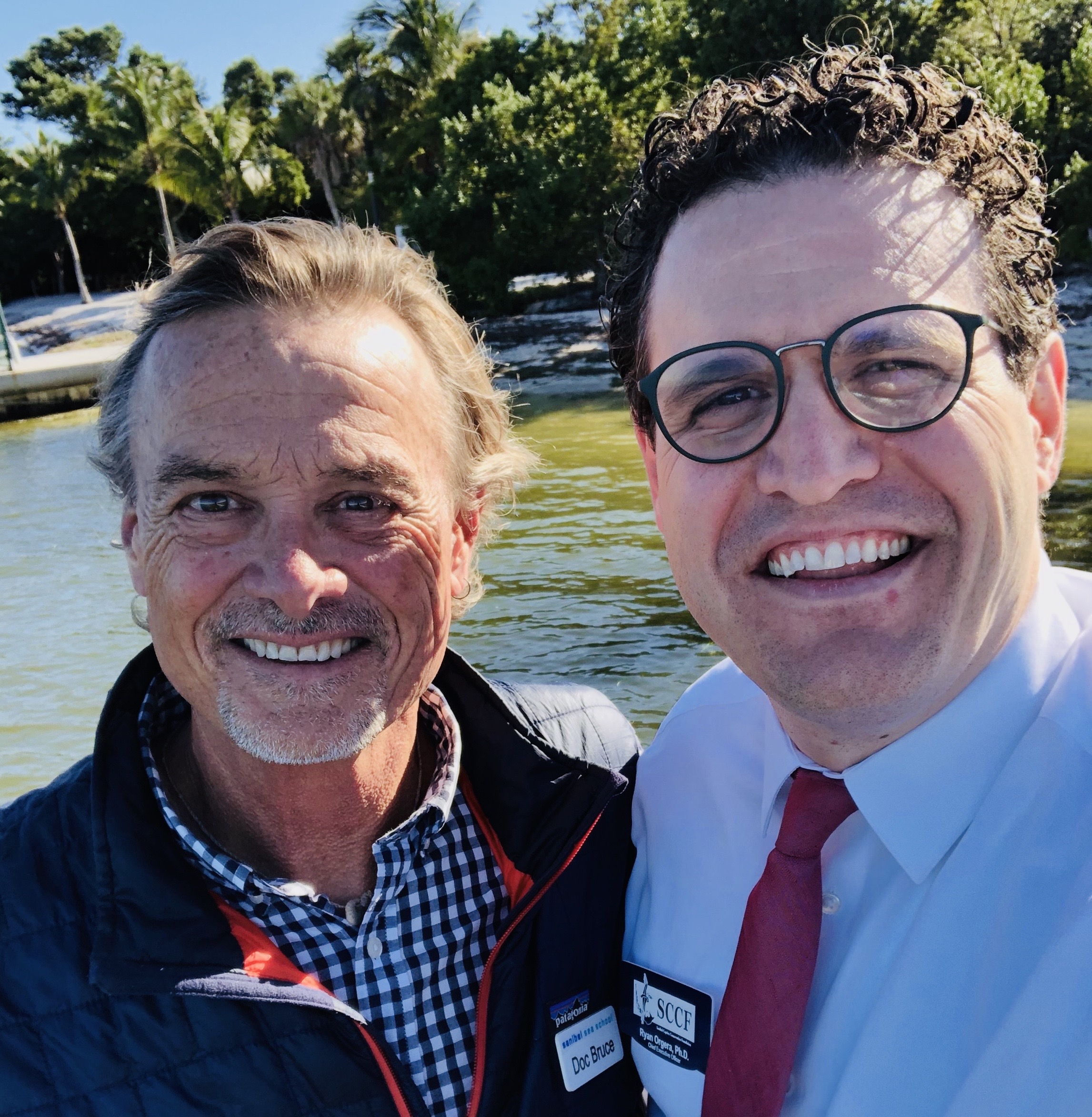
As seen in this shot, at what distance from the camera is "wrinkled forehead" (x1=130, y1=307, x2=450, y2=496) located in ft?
7.34

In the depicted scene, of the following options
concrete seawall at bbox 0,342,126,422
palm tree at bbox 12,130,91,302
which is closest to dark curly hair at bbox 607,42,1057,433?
concrete seawall at bbox 0,342,126,422

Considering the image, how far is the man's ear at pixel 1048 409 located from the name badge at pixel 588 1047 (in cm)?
142

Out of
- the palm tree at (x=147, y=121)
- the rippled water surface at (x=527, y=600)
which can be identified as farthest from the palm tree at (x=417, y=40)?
the rippled water surface at (x=527, y=600)

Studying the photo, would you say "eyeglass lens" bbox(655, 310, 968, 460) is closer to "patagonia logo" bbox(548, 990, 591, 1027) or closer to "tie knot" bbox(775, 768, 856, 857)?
"tie knot" bbox(775, 768, 856, 857)

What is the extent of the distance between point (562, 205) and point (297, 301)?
89.9ft

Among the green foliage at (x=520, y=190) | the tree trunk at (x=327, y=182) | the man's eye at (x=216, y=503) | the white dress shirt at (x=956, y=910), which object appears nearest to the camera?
the white dress shirt at (x=956, y=910)

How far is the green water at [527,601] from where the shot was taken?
25.4 ft

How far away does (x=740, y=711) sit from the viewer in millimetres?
2432

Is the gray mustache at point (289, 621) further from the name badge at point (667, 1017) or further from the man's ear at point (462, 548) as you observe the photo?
the name badge at point (667, 1017)

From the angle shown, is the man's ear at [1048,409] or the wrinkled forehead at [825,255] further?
the man's ear at [1048,409]

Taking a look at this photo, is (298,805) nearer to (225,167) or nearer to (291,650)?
(291,650)

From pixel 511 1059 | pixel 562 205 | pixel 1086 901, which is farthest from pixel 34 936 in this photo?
pixel 562 205

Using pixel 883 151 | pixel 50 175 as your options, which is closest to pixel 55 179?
pixel 50 175

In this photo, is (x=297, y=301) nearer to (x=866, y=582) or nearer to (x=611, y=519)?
(x=866, y=582)
